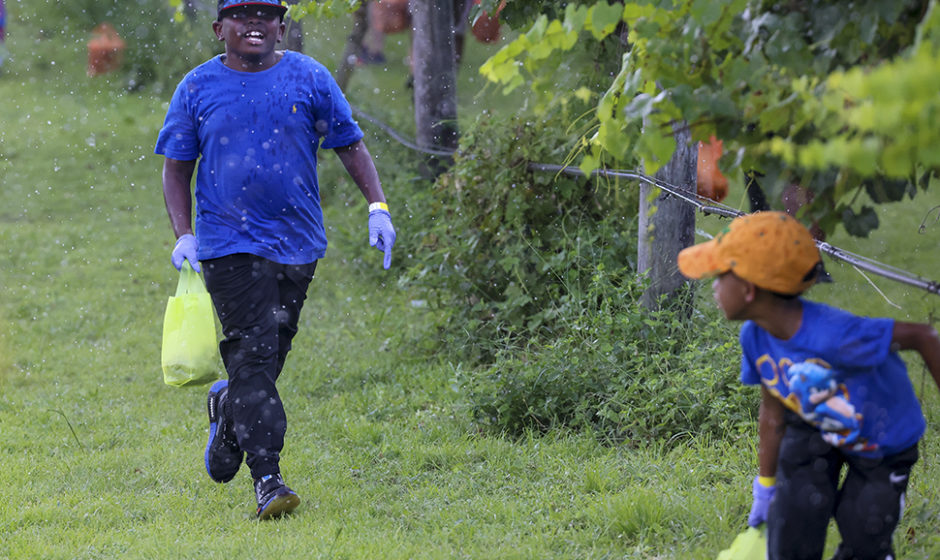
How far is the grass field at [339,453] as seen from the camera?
13.1ft

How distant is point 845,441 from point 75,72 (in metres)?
17.1

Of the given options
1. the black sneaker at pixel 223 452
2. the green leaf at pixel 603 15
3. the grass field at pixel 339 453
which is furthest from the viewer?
the black sneaker at pixel 223 452

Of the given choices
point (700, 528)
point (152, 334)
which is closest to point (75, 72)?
point (152, 334)

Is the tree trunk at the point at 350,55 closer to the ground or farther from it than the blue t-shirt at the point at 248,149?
closer to the ground

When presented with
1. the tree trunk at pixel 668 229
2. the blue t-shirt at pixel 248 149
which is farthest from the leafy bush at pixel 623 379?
the blue t-shirt at pixel 248 149

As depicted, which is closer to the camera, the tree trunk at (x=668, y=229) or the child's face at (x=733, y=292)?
the child's face at (x=733, y=292)

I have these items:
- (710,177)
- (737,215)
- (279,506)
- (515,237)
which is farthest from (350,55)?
(279,506)

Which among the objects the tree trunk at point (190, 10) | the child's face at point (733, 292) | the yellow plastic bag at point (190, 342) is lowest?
the yellow plastic bag at point (190, 342)

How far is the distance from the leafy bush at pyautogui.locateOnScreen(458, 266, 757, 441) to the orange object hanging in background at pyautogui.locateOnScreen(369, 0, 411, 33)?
16.0 metres

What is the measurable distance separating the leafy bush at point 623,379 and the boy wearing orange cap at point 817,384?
72.1 inches

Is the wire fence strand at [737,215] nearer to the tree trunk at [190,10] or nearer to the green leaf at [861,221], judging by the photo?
the green leaf at [861,221]

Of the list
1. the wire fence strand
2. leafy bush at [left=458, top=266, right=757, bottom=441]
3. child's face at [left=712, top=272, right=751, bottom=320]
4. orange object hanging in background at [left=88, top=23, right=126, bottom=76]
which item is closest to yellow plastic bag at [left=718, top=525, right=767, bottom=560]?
child's face at [left=712, top=272, right=751, bottom=320]

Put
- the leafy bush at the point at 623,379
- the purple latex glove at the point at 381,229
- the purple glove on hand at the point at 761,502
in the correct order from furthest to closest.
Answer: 1. the leafy bush at the point at 623,379
2. the purple latex glove at the point at 381,229
3. the purple glove on hand at the point at 761,502

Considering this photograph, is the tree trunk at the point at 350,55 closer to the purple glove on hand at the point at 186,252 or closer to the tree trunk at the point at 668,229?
the tree trunk at the point at 668,229
